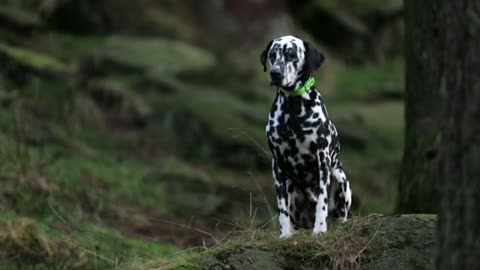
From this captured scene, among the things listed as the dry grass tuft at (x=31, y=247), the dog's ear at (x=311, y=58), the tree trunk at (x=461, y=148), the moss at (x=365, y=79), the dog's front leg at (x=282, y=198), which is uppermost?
the moss at (x=365, y=79)

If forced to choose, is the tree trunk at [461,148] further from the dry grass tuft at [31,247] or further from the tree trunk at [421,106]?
the tree trunk at [421,106]

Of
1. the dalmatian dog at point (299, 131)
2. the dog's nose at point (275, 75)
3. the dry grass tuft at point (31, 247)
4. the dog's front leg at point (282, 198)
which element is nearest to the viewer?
the dog's nose at point (275, 75)

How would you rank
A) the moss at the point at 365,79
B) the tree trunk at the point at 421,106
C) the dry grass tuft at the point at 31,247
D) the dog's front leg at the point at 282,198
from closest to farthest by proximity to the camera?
the dog's front leg at the point at 282,198, the dry grass tuft at the point at 31,247, the tree trunk at the point at 421,106, the moss at the point at 365,79

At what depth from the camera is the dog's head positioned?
679 cm

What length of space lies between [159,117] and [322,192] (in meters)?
9.39

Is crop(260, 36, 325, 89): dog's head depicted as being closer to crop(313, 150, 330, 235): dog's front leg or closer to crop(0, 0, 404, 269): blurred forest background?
crop(313, 150, 330, 235): dog's front leg

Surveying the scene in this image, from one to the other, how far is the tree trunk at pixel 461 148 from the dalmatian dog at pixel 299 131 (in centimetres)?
195

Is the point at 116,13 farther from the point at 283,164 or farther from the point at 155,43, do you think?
the point at 283,164

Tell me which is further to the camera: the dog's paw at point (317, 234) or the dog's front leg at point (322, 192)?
the dog's front leg at point (322, 192)

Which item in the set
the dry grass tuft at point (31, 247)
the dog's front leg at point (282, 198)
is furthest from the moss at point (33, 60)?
the dog's front leg at point (282, 198)

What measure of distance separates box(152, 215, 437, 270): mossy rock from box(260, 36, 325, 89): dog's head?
1095mm

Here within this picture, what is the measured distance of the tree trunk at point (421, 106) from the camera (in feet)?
33.3

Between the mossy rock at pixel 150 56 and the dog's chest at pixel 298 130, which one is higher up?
the mossy rock at pixel 150 56

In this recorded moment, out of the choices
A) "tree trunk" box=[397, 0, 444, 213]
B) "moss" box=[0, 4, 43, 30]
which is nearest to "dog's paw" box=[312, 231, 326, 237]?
"tree trunk" box=[397, 0, 444, 213]
